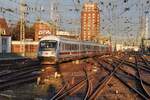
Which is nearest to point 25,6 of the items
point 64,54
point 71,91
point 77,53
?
point 77,53

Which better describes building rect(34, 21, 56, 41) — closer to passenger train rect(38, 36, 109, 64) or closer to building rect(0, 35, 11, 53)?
building rect(0, 35, 11, 53)

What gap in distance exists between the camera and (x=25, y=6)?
57.4m

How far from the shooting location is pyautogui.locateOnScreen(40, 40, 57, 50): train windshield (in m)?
40.2

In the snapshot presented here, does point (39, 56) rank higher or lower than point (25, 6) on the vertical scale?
lower

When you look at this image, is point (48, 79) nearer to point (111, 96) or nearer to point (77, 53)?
point (111, 96)

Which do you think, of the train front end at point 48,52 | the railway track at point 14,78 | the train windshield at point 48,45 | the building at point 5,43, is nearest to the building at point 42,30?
the building at point 5,43

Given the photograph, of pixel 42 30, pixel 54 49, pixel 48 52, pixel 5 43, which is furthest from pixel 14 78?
pixel 42 30

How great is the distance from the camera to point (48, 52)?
39.7 m

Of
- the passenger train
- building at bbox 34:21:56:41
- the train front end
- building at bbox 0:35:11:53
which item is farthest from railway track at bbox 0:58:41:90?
building at bbox 0:35:11:53

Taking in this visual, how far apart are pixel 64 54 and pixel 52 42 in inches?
103

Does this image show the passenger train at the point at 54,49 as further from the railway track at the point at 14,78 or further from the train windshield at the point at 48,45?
the railway track at the point at 14,78

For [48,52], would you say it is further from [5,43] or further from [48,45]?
[5,43]

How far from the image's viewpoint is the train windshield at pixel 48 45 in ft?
132

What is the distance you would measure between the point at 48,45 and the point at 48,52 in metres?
1.19
